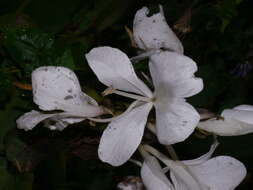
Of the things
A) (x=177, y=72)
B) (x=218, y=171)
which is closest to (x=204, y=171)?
(x=218, y=171)

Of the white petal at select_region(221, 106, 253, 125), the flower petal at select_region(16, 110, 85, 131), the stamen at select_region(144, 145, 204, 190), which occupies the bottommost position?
the stamen at select_region(144, 145, 204, 190)

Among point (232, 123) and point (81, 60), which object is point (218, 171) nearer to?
point (232, 123)

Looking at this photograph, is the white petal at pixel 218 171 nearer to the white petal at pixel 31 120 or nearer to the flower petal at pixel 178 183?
the flower petal at pixel 178 183

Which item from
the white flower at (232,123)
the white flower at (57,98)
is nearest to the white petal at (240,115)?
the white flower at (232,123)

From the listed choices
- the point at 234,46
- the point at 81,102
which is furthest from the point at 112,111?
the point at 234,46

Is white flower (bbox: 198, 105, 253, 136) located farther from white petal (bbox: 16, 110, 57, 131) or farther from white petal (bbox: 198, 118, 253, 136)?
white petal (bbox: 16, 110, 57, 131)

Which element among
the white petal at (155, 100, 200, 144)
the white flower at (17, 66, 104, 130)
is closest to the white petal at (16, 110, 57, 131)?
the white flower at (17, 66, 104, 130)
